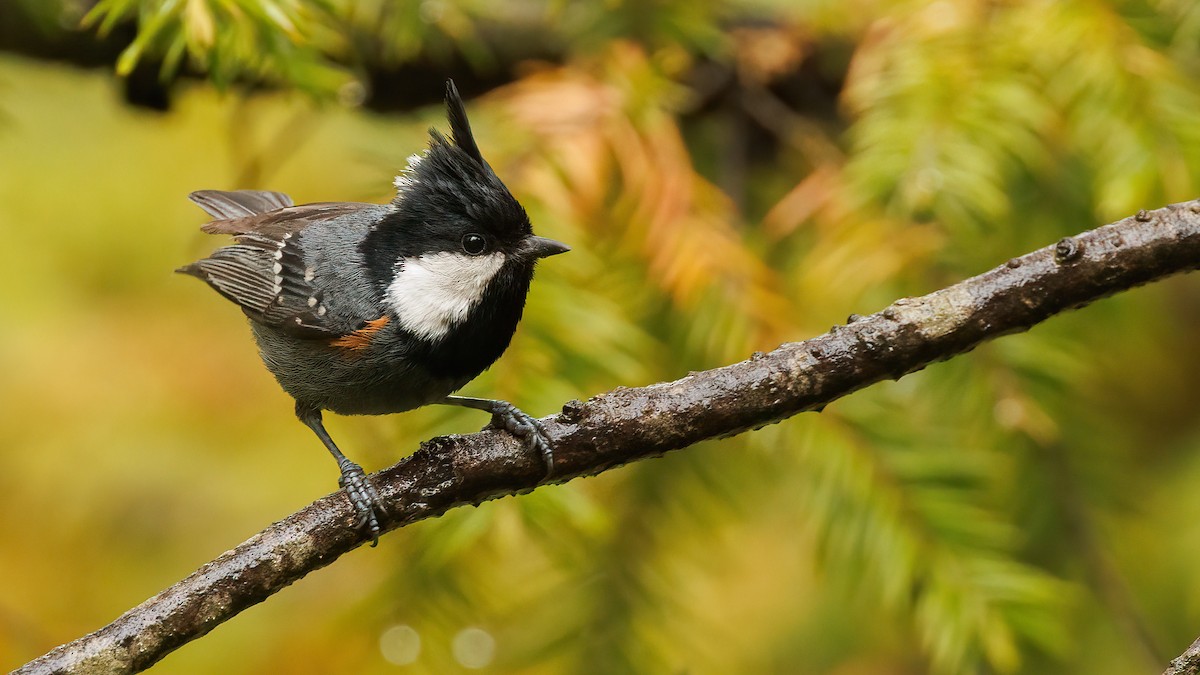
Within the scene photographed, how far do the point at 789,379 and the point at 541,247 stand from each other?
23.4 inches

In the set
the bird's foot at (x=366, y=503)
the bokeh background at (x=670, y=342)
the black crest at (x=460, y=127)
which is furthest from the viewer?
the bokeh background at (x=670, y=342)

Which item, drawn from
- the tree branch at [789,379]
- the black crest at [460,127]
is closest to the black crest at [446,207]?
the black crest at [460,127]

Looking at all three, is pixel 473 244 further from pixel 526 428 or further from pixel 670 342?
pixel 526 428

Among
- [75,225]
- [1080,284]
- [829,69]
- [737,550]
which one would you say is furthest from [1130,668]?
[75,225]

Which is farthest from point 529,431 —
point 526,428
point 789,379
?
point 789,379

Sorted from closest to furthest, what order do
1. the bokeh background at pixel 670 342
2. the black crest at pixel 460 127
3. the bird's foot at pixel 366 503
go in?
the bird's foot at pixel 366 503
the black crest at pixel 460 127
the bokeh background at pixel 670 342

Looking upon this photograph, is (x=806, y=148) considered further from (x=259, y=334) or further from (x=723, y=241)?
(x=259, y=334)

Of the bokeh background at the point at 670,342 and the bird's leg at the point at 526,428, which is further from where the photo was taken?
the bokeh background at the point at 670,342

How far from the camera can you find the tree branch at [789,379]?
55.6 inches

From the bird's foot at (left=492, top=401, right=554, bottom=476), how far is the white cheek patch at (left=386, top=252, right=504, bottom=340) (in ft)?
1.19

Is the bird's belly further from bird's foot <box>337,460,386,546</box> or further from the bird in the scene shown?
bird's foot <box>337,460,386,546</box>

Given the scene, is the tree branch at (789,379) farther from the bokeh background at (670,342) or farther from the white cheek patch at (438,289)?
the white cheek patch at (438,289)

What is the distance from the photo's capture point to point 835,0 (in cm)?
253

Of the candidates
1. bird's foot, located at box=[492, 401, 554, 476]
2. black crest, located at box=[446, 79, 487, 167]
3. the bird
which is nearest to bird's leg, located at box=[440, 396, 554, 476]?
bird's foot, located at box=[492, 401, 554, 476]
